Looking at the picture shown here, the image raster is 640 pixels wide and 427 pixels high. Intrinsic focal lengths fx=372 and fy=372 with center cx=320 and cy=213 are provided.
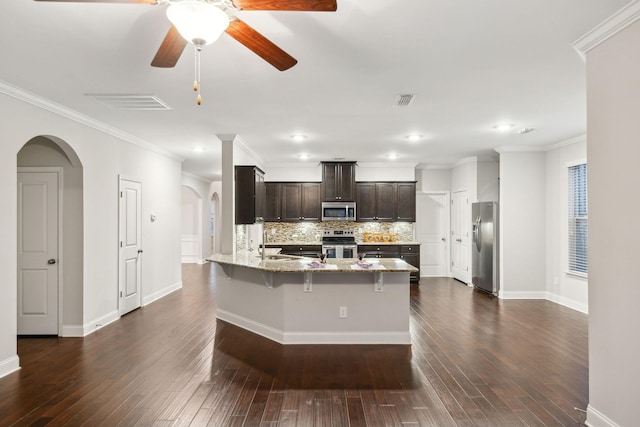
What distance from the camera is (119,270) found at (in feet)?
17.7

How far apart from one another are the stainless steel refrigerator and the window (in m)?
1.17

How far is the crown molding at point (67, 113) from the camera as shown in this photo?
352 centimetres

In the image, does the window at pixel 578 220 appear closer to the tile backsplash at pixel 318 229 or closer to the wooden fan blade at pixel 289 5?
the tile backsplash at pixel 318 229

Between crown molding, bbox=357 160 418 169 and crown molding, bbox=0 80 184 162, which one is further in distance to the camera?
crown molding, bbox=357 160 418 169

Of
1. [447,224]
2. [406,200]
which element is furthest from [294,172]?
[447,224]

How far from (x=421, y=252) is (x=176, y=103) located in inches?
260

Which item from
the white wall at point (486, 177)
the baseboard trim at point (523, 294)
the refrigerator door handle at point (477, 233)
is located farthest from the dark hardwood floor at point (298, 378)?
the white wall at point (486, 177)

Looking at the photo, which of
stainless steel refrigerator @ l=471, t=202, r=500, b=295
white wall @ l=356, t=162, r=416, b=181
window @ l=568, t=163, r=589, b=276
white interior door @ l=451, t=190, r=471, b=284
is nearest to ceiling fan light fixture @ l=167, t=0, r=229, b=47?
window @ l=568, t=163, r=589, b=276

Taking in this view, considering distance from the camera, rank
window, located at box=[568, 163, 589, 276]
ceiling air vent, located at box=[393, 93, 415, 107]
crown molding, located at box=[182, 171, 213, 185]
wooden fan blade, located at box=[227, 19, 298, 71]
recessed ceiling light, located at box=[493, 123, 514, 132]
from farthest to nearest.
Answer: crown molding, located at box=[182, 171, 213, 185] < window, located at box=[568, 163, 589, 276] < recessed ceiling light, located at box=[493, 123, 514, 132] < ceiling air vent, located at box=[393, 93, 415, 107] < wooden fan blade, located at box=[227, 19, 298, 71]

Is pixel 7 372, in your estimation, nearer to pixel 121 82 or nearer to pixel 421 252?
pixel 121 82

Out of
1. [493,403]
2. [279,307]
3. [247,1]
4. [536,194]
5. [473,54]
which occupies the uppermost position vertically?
[473,54]

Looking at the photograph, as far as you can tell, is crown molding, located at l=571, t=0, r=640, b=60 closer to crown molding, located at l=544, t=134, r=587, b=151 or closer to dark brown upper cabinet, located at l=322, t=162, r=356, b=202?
crown molding, located at l=544, t=134, r=587, b=151

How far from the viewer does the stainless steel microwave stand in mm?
8312

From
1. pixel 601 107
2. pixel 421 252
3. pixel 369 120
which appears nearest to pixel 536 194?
pixel 421 252
